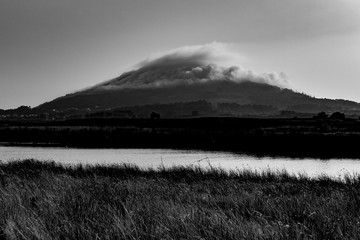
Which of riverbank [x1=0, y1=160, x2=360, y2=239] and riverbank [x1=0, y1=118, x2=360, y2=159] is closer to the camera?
riverbank [x1=0, y1=160, x2=360, y2=239]

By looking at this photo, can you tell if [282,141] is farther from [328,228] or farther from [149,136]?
[328,228]

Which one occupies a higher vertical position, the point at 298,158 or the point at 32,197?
the point at 32,197

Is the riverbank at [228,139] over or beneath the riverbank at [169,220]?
beneath

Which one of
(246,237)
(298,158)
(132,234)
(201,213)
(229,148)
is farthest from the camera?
(229,148)

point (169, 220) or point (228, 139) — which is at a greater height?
point (169, 220)

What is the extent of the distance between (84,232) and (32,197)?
4218mm

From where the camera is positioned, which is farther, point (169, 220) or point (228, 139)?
point (228, 139)

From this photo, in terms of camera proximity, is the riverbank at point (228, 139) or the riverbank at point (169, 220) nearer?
the riverbank at point (169, 220)

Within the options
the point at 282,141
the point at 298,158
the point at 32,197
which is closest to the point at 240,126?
the point at 282,141

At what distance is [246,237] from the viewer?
6652 millimetres

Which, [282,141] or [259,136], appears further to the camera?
[259,136]

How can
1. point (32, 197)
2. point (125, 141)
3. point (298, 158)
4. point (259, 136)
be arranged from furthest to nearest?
point (125, 141), point (259, 136), point (298, 158), point (32, 197)

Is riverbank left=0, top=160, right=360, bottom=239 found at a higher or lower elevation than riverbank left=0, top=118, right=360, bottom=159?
higher

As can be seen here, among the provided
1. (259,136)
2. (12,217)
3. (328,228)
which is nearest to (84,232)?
(12,217)
